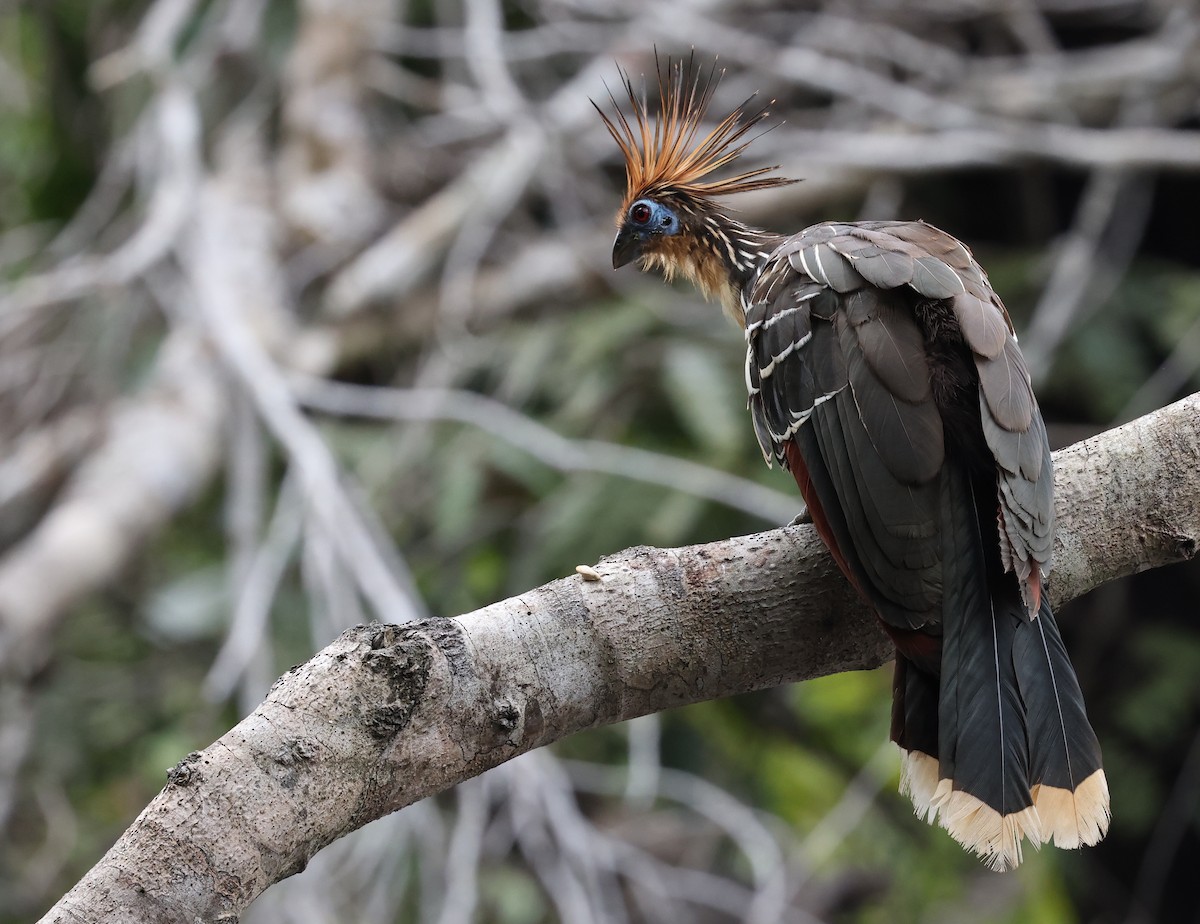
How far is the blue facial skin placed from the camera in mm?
3424

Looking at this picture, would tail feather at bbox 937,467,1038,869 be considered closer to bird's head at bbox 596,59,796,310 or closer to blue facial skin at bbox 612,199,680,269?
bird's head at bbox 596,59,796,310

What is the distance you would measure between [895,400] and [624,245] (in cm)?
137

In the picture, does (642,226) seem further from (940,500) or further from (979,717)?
(979,717)

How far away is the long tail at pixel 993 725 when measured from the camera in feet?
6.50

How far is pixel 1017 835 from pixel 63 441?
5079 mm

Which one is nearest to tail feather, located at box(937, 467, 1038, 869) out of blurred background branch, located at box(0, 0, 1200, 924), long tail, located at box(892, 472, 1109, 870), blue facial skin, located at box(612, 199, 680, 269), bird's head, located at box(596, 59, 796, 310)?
long tail, located at box(892, 472, 1109, 870)

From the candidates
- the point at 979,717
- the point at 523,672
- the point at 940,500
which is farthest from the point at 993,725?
the point at 523,672

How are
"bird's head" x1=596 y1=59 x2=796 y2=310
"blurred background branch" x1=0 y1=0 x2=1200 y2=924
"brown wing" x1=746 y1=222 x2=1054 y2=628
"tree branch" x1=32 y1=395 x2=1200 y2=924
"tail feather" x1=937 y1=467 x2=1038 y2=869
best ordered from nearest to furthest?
"tree branch" x1=32 y1=395 x2=1200 y2=924
"tail feather" x1=937 y1=467 x2=1038 y2=869
"brown wing" x1=746 y1=222 x2=1054 y2=628
"bird's head" x1=596 y1=59 x2=796 y2=310
"blurred background branch" x1=0 y1=0 x2=1200 y2=924

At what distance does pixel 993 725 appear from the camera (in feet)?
6.70

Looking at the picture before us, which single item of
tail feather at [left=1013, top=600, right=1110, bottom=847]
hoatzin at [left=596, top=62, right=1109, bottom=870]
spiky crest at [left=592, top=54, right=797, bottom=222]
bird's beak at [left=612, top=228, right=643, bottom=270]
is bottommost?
tail feather at [left=1013, top=600, right=1110, bottom=847]

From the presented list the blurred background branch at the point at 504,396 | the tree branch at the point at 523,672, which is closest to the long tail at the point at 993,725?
the tree branch at the point at 523,672

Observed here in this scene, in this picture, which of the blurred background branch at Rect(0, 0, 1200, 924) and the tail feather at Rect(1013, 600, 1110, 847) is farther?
the blurred background branch at Rect(0, 0, 1200, 924)

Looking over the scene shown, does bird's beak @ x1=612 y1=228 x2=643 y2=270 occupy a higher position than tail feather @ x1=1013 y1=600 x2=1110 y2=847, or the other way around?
bird's beak @ x1=612 y1=228 x2=643 y2=270

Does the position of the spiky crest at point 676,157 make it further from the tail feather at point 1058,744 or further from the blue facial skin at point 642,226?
the tail feather at point 1058,744
